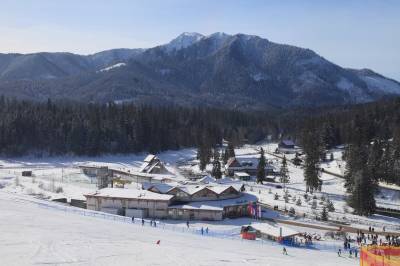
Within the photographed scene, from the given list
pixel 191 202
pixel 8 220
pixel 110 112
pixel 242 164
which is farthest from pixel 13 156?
pixel 8 220

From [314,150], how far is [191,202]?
26.7 metres

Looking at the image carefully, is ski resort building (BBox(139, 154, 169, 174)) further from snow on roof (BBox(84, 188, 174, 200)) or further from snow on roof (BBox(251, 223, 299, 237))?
snow on roof (BBox(251, 223, 299, 237))

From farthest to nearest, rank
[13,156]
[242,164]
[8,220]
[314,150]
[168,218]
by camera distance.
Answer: [13,156] → [242,164] → [314,150] → [168,218] → [8,220]

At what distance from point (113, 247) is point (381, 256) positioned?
1741 centimetres

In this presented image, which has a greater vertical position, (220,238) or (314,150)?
(314,150)

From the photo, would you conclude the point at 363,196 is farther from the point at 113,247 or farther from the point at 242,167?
the point at 113,247

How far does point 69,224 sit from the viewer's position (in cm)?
4300

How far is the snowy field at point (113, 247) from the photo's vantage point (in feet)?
101

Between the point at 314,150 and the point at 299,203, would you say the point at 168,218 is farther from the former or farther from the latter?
the point at 314,150

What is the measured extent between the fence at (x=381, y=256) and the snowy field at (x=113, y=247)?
7.20 m

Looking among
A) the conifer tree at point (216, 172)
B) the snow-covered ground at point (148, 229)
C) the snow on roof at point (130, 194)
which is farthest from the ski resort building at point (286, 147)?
the snow on roof at point (130, 194)

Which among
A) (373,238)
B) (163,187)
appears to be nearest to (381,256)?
(373,238)

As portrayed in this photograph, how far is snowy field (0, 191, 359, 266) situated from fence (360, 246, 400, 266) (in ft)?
23.6

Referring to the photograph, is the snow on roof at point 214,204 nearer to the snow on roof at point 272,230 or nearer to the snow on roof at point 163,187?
the snow on roof at point 163,187
